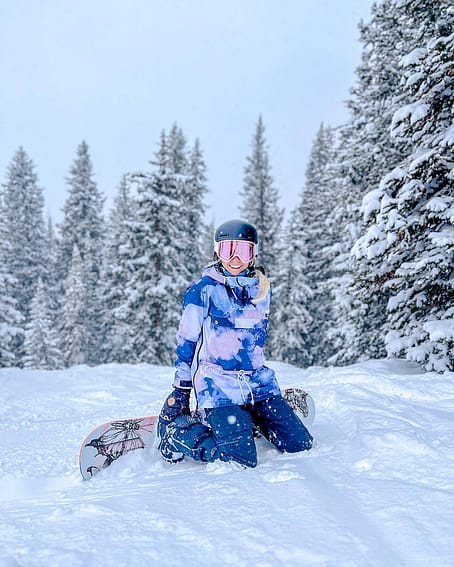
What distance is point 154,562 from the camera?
1548mm

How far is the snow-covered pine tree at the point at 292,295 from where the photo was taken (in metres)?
23.0

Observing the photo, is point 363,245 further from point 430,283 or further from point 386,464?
point 386,464

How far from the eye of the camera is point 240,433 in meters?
3.14

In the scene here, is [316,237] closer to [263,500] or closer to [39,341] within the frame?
[39,341]

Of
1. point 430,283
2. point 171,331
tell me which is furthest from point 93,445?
point 171,331

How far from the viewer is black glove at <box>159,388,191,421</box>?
3419mm

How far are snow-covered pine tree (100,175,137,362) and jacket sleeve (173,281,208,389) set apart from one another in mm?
15964

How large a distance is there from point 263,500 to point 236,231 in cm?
223

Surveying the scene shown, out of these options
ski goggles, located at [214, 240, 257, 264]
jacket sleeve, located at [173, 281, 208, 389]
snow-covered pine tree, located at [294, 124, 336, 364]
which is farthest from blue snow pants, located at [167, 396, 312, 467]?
snow-covered pine tree, located at [294, 124, 336, 364]

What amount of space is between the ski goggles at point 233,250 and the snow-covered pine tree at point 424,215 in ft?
13.5

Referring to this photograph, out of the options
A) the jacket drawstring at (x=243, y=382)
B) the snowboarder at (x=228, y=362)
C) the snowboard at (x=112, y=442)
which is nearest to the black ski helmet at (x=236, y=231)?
the snowboarder at (x=228, y=362)

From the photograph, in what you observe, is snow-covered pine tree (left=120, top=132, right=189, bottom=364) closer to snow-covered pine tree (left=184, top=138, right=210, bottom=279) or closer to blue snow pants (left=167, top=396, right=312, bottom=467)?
snow-covered pine tree (left=184, top=138, right=210, bottom=279)

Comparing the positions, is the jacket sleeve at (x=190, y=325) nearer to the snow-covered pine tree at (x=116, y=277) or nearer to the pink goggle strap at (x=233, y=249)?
the pink goggle strap at (x=233, y=249)

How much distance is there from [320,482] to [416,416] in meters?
1.73
